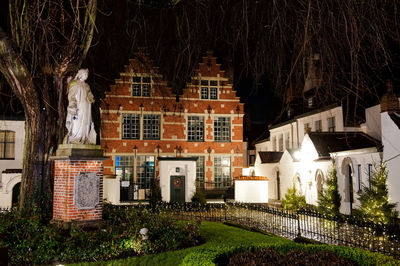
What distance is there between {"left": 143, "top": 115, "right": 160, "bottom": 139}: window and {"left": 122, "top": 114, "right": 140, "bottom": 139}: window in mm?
525

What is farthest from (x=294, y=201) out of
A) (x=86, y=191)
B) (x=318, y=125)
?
(x=86, y=191)

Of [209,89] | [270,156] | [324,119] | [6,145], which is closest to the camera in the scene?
[6,145]

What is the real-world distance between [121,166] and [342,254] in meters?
22.0

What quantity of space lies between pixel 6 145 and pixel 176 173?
1190 cm

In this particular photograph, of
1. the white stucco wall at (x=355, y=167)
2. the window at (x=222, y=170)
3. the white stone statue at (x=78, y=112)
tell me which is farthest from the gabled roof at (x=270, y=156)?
the white stone statue at (x=78, y=112)

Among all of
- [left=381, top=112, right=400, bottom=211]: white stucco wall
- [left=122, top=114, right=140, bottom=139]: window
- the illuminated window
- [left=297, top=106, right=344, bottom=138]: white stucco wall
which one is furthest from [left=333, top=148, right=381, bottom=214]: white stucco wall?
[left=122, top=114, right=140, bottom=139]: window

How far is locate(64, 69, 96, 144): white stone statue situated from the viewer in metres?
9.58

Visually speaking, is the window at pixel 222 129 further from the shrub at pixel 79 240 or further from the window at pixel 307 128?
the shrub at pixel 79 240

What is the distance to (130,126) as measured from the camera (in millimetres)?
27469

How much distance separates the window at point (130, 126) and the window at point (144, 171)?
1.68 metres

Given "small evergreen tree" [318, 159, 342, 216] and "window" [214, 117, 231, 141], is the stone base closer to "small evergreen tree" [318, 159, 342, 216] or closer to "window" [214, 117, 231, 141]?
"small evergreen tree" [318, 159, 342, 216]

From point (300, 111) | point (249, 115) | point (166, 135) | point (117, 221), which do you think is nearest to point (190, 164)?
point (166, 135)

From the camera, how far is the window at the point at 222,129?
28.7 metres

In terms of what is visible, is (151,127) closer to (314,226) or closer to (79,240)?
(314,226)
